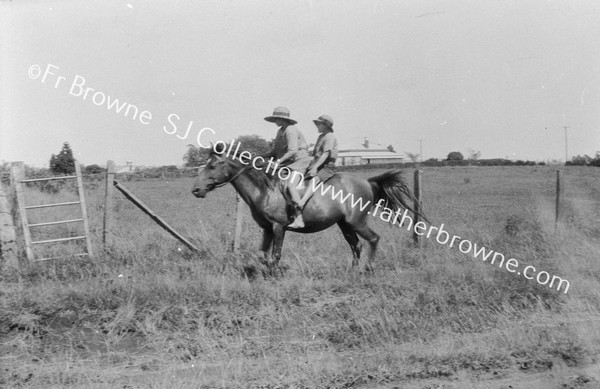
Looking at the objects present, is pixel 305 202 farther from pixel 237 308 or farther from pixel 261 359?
pixel 261 359

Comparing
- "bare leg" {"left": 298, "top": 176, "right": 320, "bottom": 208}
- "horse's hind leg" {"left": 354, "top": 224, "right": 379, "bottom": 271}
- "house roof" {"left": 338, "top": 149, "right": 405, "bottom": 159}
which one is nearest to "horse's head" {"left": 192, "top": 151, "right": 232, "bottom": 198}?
"bare leg" {"left": 298, "top": 176, "right": 320, "bottom": 208}

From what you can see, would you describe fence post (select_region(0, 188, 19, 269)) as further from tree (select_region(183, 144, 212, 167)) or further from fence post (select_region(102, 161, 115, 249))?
tree (select_region(183, 144, 212, 167))

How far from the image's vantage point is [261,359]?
5.49 m

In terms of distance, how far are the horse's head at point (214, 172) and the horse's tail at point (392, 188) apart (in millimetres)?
2664

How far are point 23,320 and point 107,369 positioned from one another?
1653 mm

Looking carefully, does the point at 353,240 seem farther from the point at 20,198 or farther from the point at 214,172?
the point at 20,198

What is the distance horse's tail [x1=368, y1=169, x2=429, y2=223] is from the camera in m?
9.48

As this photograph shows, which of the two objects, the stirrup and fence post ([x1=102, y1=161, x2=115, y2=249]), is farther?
fence post ([x1=102, y1=161, x2=115, y2=249])

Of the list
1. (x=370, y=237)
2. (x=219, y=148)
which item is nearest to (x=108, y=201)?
(x=219, y=148)

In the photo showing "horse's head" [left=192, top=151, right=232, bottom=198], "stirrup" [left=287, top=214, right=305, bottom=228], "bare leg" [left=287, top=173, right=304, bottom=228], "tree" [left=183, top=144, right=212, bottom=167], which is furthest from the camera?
"tree" [left=183, top=144, right=212, bottom=167]

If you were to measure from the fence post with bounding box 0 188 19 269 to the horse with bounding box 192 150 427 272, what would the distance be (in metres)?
3.20

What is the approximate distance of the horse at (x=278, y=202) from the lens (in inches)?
329

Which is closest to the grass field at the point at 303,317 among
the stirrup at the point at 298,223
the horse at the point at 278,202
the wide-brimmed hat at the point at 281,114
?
the horse at the point at 278,202

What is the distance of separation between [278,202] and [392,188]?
2262 millimetres
